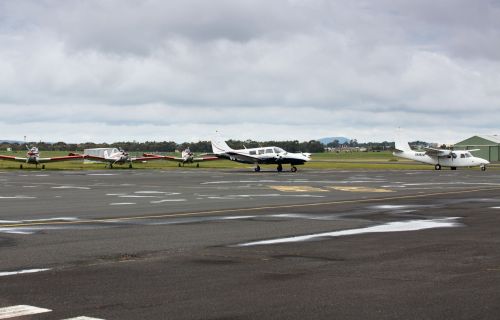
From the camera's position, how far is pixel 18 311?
693cm

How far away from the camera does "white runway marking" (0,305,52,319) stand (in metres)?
6.77

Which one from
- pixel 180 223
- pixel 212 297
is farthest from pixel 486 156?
pixel 212 297

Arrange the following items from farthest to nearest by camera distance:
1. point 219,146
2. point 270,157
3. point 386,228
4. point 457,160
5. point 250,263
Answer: point 457,160, point 219,146, point 270,157, point 386,228, point 250,263

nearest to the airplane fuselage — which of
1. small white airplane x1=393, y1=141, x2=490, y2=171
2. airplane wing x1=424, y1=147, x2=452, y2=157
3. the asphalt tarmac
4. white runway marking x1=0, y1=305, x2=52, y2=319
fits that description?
small white airplane x1=393, y1=141, x2=490, y2=171

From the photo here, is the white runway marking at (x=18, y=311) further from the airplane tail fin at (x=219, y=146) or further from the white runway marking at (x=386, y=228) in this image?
the airplane tail fin at (x=219, y=146)

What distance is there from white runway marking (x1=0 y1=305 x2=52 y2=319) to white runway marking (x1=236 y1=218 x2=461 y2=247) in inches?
224

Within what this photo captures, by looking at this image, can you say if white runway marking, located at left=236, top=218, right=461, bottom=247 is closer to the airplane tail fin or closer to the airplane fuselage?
the airplane tail fin

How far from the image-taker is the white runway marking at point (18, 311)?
6.77 metres

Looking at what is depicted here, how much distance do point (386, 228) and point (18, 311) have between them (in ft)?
32.7

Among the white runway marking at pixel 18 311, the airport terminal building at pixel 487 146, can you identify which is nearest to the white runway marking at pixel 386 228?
the white runway marking at pixel 18 311

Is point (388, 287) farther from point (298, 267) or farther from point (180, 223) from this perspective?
point (180, 223)

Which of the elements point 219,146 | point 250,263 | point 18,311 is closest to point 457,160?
point 219,146

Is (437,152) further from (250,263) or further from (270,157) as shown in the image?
(250,263)

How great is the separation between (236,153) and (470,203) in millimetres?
42542
